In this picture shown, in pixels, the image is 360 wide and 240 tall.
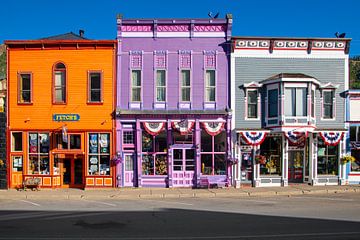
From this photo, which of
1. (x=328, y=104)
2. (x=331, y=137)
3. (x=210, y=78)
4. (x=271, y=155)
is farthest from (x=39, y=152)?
(x=328, y=104)

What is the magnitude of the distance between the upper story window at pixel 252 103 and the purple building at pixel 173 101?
4.15ft

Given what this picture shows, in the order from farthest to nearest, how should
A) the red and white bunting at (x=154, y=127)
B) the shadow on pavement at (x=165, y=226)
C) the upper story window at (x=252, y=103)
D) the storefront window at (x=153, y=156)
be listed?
1. the upper story window at (x=252, y=103)
2. the storefront window at (x=153, y=156)
3. the red and white bunting at (x=154, y=127)
4. the shadow on pavement at (x=165, y=226)

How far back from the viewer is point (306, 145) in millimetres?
23969

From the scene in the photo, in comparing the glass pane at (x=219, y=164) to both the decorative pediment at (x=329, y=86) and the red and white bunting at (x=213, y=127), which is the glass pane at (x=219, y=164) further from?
the decorative pediment at (x=329, y=86)

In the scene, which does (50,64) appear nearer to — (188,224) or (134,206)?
(134,206)

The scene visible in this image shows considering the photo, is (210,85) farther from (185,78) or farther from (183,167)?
(183,167)

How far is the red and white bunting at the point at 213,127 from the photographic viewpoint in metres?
23.0

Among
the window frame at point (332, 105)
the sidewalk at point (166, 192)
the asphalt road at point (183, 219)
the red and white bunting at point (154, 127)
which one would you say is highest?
the window frame at point (332, 105)

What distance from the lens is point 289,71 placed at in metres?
23.5

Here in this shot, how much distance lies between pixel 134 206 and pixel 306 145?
12173 millimetres

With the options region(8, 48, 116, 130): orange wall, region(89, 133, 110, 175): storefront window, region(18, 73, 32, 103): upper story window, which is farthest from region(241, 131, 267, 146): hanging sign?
region(18, 73, 32, 103): upper story window

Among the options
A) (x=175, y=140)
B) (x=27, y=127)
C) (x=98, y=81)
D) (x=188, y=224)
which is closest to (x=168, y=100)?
(x=175, y=140)

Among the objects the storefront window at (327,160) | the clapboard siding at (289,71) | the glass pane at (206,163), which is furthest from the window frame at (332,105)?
the glass pane at (206,163)

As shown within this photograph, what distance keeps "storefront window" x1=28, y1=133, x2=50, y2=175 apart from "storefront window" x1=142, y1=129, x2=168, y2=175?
17.9 ft
